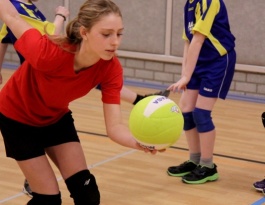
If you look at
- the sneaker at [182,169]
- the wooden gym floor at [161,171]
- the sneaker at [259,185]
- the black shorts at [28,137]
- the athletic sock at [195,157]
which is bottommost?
the wooden gym floor at [161,171]

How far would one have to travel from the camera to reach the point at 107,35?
10.5ft

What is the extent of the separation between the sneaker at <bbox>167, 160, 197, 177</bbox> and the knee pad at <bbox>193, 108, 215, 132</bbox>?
36 centimetres

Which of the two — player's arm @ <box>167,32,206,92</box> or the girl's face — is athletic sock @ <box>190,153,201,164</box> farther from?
the girl's face

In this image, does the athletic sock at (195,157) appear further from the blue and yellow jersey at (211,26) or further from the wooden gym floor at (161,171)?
the blue and yellow jersey at (211,26)

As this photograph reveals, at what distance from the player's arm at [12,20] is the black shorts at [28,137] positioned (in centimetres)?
51

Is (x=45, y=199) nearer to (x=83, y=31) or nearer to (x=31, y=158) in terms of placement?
(x=31, y=158)

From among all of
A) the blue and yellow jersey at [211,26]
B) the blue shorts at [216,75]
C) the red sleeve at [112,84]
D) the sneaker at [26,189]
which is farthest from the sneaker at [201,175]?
the red sleeve at [112,84]

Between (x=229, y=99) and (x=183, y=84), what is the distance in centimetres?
363

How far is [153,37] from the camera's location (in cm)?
885

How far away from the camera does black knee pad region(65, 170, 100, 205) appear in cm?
349

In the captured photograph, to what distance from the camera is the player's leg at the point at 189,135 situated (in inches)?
192

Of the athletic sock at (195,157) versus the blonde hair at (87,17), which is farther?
the athletic sock at (195,157)

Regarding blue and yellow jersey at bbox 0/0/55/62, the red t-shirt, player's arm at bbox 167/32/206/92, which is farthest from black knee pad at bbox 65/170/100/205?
player's arm at bbox 167/32/206/92

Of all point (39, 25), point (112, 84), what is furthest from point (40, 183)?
point (39, 25)
